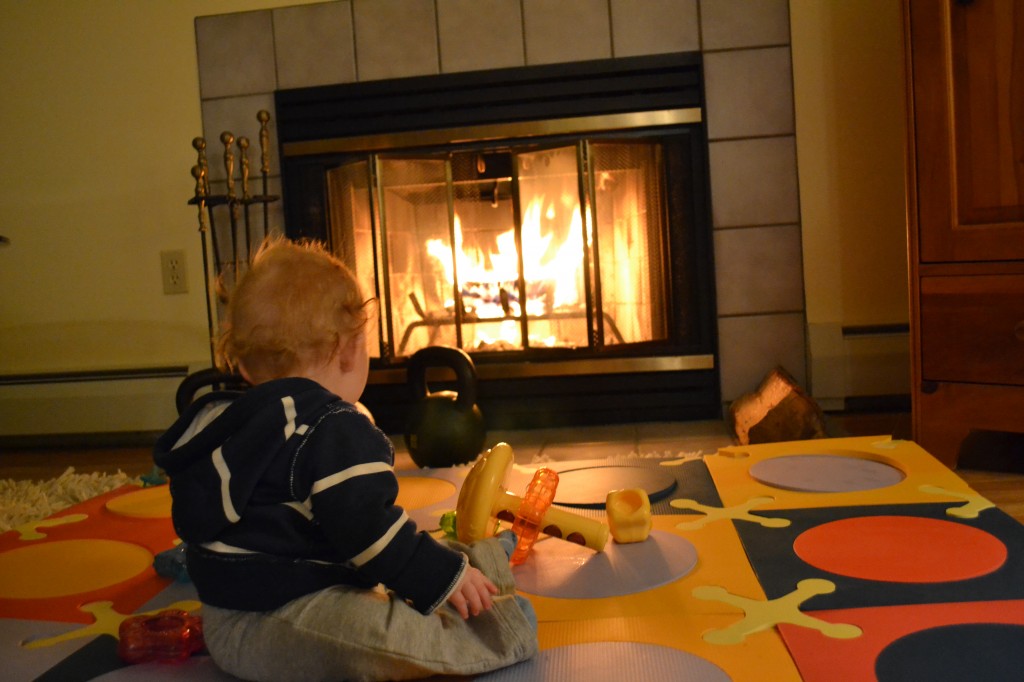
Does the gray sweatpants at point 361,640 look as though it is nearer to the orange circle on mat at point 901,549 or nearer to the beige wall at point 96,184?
the orange circle on mat at point 901,549

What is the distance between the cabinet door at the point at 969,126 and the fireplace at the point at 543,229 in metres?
0.66

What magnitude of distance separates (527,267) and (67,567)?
1268 millimetres

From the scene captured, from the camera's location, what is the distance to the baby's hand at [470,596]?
806 mm

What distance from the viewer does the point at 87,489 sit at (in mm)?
1771

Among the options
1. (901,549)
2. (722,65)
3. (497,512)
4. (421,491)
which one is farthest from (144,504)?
(722,65)

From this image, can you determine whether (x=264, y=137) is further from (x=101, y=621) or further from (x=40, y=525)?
(x=101, y=621)

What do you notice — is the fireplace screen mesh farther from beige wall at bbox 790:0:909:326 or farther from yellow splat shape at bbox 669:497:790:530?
yellow splat shape at bbox 669:497:790:530

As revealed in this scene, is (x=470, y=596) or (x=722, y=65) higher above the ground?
(x=722, y=65)

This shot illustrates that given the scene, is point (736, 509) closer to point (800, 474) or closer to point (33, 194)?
point (800, 474)

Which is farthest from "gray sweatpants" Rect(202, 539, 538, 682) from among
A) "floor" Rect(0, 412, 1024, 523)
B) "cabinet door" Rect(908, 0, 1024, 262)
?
"cabinet door" Rect(908, 0, 1024, 262)

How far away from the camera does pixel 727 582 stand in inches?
37.2

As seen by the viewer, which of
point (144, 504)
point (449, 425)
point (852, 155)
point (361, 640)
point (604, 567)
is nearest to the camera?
point (361, 640)

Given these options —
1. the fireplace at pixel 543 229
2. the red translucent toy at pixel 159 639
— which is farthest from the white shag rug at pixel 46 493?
the red translucent toy at pixel 159 639

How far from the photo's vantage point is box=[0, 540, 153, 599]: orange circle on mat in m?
1.08
